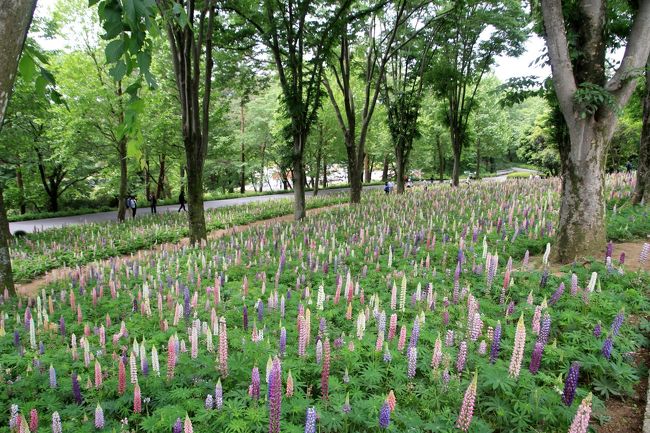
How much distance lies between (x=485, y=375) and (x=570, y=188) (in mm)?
5452

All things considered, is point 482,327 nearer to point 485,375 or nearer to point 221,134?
point 485,375

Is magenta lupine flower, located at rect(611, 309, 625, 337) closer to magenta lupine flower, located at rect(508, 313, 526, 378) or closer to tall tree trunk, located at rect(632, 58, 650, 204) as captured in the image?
magenta lupine flower, located at rect(508, 313, 526, 378)

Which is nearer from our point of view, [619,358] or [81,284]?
[619,358]

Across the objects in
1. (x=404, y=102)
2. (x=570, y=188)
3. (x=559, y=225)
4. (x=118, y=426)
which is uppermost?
(x=404, y=102)

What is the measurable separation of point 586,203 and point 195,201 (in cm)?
1061

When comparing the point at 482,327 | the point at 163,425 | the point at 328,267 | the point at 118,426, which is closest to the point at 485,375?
the point at 482,327

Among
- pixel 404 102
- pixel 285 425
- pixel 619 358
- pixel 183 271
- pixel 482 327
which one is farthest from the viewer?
pixel 404 102

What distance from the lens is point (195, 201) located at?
12.3 meters

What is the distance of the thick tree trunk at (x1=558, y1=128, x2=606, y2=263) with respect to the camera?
7016mm

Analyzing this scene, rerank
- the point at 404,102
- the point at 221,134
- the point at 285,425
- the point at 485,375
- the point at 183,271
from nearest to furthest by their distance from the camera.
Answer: the point at 285,425 < the point at 485,375 < the point at 183,271 < the point at 404,102 < the point at 221,134

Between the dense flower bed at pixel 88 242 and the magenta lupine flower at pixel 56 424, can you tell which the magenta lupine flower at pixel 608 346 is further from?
the dense flower bed at pixel 88 242

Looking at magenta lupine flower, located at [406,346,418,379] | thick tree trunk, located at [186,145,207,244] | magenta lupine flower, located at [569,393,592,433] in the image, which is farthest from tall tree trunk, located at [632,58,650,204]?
thick tree trunk, located at [186,145,207,244]

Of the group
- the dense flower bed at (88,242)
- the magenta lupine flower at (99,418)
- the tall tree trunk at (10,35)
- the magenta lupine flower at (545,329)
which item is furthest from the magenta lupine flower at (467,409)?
the dense flower bed at (88,242)

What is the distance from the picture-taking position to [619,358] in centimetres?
382
